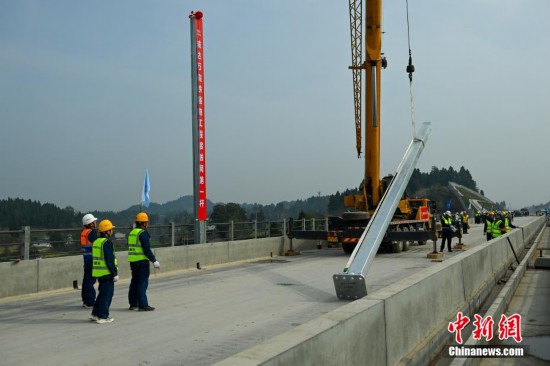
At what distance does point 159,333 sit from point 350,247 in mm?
14676

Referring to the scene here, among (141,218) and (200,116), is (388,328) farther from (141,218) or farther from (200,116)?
(200,116)

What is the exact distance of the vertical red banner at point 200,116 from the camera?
1884 centimetres

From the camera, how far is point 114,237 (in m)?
14.6

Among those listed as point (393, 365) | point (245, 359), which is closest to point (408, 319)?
point (393, 365)

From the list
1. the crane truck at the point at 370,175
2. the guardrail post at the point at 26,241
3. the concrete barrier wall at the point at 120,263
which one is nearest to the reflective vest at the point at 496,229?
the crane truck at the point at 370,175

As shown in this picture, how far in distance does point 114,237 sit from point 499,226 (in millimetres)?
15489

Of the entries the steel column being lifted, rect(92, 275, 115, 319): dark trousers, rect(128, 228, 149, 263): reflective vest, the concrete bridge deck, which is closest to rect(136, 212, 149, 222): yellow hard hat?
rect(128, 228, 149, 263): reflective vest

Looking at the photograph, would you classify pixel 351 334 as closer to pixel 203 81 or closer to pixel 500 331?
pixel 500 331

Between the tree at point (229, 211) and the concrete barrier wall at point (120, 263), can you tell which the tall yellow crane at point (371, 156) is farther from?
the tree at point (229, 211)

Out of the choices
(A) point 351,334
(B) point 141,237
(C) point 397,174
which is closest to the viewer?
(A) point 351,334

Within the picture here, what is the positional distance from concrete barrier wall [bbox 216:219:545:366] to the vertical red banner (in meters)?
10.6

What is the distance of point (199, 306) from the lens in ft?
33.2

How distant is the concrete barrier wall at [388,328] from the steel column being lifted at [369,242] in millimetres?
1832

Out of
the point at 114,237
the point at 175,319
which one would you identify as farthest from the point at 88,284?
the point at 114,237
